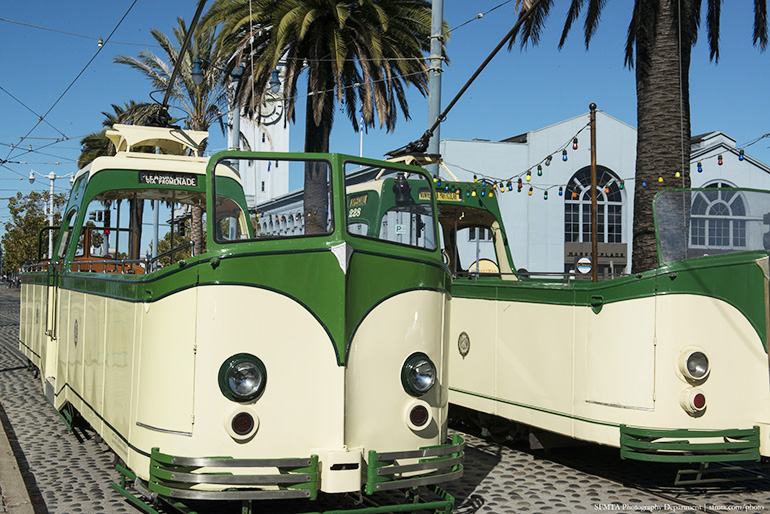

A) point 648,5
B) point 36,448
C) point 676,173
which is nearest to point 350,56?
point 648,5

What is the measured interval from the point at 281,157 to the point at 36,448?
4915mm

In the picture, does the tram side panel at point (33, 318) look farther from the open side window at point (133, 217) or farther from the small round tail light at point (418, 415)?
the small round tail light at point (418, 415)

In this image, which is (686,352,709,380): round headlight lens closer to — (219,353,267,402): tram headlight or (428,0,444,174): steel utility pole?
(219,353,267,402): tram headlight

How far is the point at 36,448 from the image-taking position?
28.4ft

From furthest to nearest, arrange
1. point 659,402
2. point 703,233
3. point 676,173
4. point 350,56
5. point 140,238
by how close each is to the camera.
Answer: point 350,56
point 676,173
point 140,238
point 703,233
point 659,402

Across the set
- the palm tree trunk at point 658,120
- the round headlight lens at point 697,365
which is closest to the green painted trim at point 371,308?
the round headlight lens at point 697,365

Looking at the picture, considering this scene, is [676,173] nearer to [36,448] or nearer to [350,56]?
[350,56]

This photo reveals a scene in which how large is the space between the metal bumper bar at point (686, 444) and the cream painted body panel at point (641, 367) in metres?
0.09

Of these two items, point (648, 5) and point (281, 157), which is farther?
point (648, 5)

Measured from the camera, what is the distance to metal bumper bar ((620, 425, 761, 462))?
22.1 ft

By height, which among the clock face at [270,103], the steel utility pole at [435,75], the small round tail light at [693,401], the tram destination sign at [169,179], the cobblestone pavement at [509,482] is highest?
the clock face at [270,103]

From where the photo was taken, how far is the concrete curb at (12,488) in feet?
19.9

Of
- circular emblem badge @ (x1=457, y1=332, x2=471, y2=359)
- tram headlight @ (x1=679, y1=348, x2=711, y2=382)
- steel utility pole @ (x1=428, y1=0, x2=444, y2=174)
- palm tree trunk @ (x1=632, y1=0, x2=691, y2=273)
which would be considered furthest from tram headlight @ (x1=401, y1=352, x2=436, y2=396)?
steel utility pole @ (x1=428, y1=0, x2=444, y2=174)

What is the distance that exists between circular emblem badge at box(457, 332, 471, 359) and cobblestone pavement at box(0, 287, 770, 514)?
1070 millimetres
